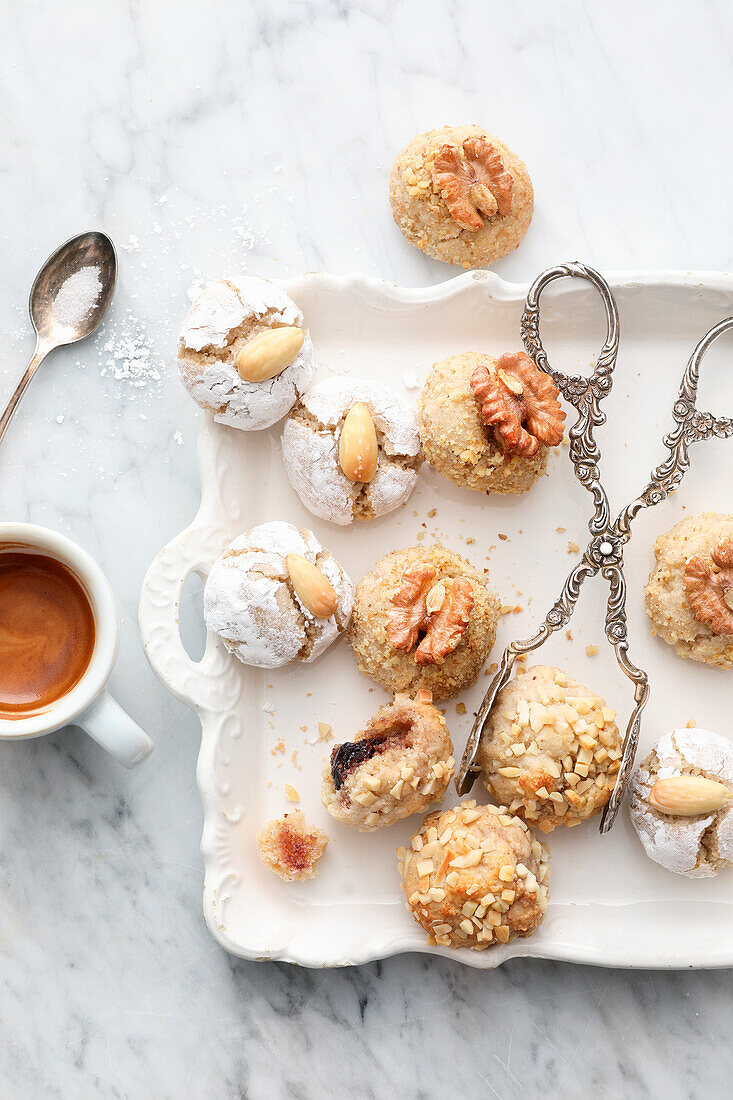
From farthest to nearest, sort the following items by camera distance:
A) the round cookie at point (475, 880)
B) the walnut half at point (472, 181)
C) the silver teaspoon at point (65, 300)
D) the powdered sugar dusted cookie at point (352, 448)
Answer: the silver teaspoon at point (65, 300) < the walnut half at point (472, 181) < the powdered sugar dusted cookie at point (352, 448) < the round cookie at point (475, 880)

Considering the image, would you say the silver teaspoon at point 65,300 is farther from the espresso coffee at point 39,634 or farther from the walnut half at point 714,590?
the walnut half at point 714,590

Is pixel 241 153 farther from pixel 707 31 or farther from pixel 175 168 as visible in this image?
pixel 707 31

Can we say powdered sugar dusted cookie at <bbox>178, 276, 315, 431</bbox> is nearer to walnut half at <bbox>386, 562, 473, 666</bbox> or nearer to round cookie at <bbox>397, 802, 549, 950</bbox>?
walnut half at <bbox>386, 562, 473, 666</bbox>

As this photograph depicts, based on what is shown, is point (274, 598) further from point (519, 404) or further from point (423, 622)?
point (519, 404)

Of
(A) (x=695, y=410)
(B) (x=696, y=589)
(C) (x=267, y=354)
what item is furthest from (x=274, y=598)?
(A) (x=695, y=410)

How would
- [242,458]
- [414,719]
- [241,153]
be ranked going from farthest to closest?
[241,153]
[242,458]
[414,719]

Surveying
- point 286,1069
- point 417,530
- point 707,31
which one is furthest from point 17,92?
point 286,1069

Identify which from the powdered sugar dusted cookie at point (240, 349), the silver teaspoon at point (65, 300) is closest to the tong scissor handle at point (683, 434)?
the powdered sugar dusted cookie at point (240, 349)
